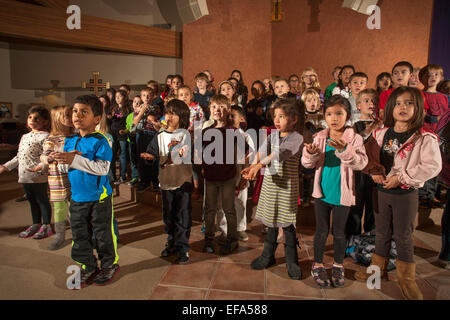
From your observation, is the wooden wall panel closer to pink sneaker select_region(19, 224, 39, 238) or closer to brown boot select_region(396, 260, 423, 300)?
pink sneaker select_region(19, 224, 39, 238)

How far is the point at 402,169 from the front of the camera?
2061mm

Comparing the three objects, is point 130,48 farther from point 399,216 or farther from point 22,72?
point 399,216

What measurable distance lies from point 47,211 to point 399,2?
26.6 feet

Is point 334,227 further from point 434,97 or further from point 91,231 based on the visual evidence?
point 434,97

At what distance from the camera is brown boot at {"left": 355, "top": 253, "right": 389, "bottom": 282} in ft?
7.54

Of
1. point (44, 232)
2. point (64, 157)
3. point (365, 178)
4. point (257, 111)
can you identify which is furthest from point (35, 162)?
point (365, 178)

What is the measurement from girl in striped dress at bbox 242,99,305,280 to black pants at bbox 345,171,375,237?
75cm

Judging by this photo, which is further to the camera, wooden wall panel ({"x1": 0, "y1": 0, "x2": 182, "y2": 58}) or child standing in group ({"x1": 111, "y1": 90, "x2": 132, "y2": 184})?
wooden wall panel ({"x1": 0, "y1": 0, "x2": 182, "y2": 58})

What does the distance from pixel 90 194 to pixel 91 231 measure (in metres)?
0.37

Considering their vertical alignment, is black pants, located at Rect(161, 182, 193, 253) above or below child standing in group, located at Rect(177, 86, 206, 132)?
below

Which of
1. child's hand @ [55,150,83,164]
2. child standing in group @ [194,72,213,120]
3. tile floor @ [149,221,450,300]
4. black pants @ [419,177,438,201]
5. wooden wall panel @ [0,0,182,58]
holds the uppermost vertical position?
wooden wall panel @ [0,0,182,58]

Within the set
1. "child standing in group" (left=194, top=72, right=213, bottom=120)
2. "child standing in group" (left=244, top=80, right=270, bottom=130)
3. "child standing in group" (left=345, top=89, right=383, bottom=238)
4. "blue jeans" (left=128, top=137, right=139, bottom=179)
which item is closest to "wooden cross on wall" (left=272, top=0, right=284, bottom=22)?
"child standing in group" (left=244, top=80, right=270, bottom=130)

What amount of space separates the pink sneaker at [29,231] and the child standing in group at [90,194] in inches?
54.6

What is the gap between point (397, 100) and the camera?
2098 mm
